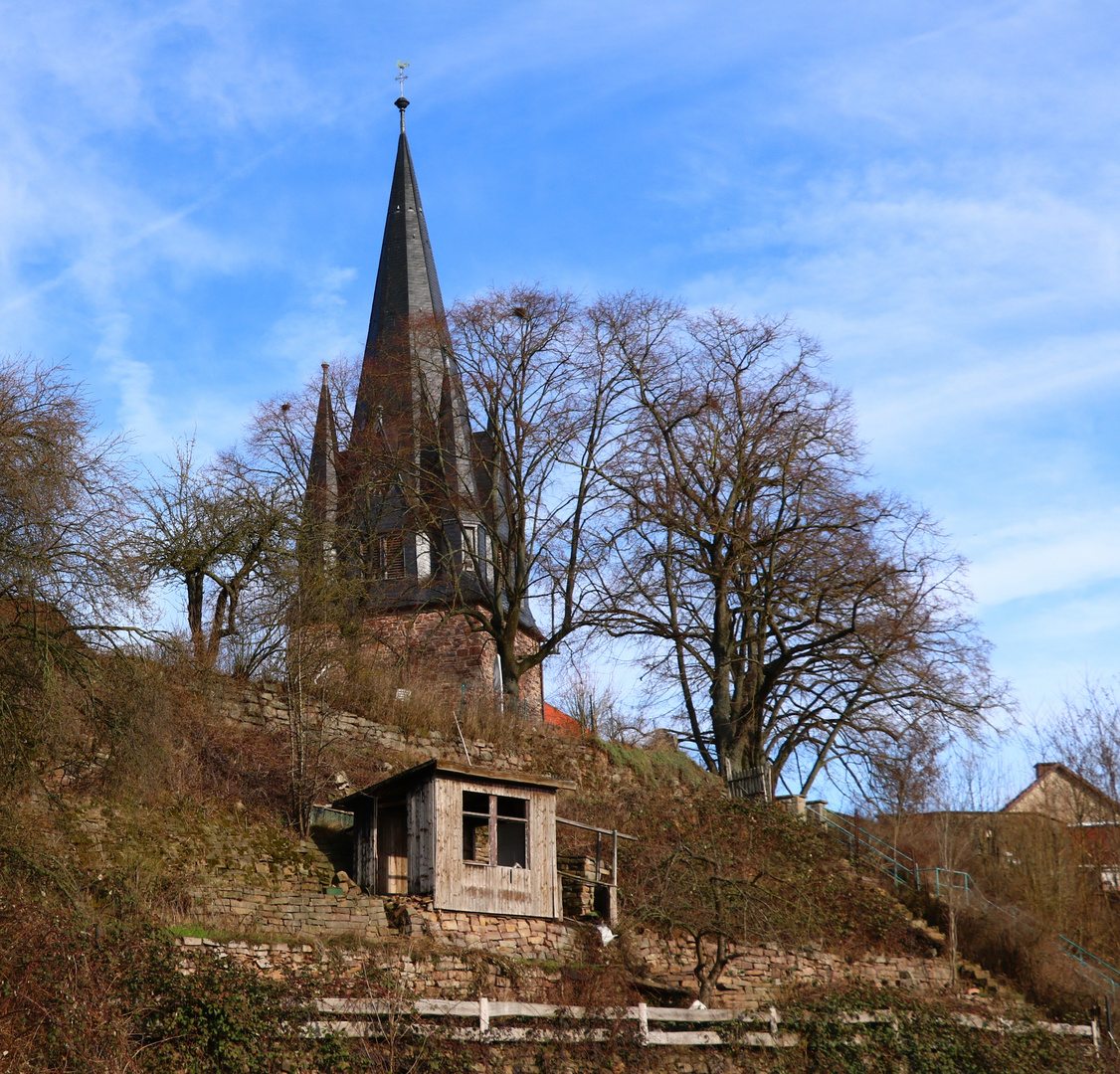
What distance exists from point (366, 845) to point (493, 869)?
1.88m

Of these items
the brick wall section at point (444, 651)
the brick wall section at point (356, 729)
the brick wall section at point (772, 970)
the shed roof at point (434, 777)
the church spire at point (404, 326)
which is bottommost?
the brick wall section at point (772, 970)

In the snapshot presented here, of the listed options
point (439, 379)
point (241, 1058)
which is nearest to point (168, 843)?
point (241, 1058)

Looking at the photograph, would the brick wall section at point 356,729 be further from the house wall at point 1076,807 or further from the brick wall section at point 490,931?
the house wall at point 1076,807

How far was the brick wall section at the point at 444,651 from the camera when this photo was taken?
90.0 ft

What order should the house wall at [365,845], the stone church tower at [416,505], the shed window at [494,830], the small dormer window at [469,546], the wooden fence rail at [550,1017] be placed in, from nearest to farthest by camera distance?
the wooden fence rail at [550,1017] → the house wall at [365,845] → the shed window at [494,830] → the stone church tower at [416,505] → the small dormer window at [469,546]

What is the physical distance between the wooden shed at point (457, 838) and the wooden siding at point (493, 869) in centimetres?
1

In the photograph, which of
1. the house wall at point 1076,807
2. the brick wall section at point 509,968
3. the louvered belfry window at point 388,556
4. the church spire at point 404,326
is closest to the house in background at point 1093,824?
the house wall at point 1076,807

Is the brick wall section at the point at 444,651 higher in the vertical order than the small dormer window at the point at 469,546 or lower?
lower

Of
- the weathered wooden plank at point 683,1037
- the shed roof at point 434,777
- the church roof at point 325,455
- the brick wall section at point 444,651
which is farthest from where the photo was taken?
the church roof at point 325,455

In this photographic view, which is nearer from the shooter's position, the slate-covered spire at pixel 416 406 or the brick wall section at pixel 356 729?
the brick wall section at pixel 356 729

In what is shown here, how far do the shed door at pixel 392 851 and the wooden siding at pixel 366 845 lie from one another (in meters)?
0.08

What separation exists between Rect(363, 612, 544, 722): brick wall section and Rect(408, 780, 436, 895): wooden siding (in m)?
8.37

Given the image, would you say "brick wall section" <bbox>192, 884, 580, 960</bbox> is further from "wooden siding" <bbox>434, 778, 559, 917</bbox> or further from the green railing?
the green railing

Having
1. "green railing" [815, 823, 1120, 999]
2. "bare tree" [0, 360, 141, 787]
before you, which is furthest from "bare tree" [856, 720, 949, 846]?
"bare tree" [0, 360, 141, 787]
